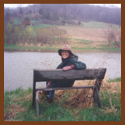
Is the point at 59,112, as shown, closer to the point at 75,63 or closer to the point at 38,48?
the point at 75,63

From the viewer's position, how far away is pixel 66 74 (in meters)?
2.89

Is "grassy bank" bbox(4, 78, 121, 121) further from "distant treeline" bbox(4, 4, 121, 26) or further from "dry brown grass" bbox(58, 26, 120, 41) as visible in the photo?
"distant treeline" bbox(4, 4, 121, 26)

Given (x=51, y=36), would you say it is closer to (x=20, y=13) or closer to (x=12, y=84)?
(x=20, y=13)

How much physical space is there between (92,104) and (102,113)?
437 mm

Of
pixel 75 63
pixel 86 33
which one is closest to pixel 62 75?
pixel 75 63

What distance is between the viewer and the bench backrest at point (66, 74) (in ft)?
9.08

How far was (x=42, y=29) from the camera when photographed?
1241 cm

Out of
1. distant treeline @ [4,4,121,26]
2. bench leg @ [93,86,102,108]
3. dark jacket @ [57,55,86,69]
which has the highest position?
distant treeline @ [4,4,121,26]

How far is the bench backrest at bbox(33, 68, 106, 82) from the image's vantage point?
277cm

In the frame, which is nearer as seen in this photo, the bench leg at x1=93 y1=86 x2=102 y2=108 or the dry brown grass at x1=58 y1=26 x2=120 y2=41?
the bench leg at x1=93 y1=86 x2=102 y2=108

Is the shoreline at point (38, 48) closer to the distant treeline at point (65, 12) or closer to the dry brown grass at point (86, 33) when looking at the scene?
the dry brown grass at point (86, 33)

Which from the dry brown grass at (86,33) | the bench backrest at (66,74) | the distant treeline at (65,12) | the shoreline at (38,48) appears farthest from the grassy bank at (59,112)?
the distant treeline at (65,12)

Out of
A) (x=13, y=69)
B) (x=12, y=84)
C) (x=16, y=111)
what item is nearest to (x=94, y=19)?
(x=13, y=69)

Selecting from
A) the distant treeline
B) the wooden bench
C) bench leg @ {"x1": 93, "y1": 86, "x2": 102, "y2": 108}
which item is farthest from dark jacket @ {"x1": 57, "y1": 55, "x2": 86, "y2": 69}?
the distant treeline
